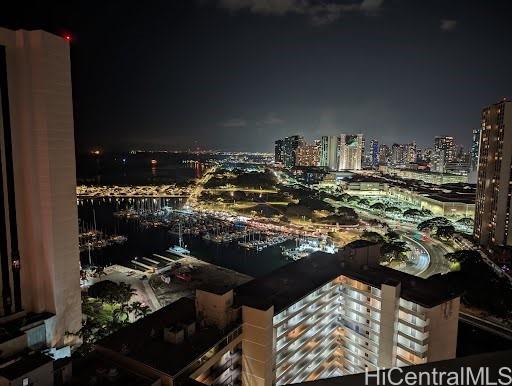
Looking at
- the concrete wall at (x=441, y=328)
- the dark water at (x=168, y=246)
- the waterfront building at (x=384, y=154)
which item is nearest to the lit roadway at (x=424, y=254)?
the dark water at (x=168, y=246)

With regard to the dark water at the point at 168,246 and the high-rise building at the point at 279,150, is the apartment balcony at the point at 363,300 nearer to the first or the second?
the dark water at the point at 168,246

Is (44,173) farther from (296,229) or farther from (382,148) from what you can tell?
(382,148)

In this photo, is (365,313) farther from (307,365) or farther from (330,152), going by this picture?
(330,152)

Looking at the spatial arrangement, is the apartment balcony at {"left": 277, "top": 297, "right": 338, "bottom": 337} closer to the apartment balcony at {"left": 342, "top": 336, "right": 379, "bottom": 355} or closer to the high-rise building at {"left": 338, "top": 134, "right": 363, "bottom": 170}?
the apartment balcony at {"left": 342, "top": 336, "right": 379, "bottom": 355}

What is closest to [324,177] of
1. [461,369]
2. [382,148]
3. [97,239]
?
[97,239]

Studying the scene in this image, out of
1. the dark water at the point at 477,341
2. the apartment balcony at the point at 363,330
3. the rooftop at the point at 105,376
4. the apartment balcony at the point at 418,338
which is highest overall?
the rooftop at the point at 105,376
